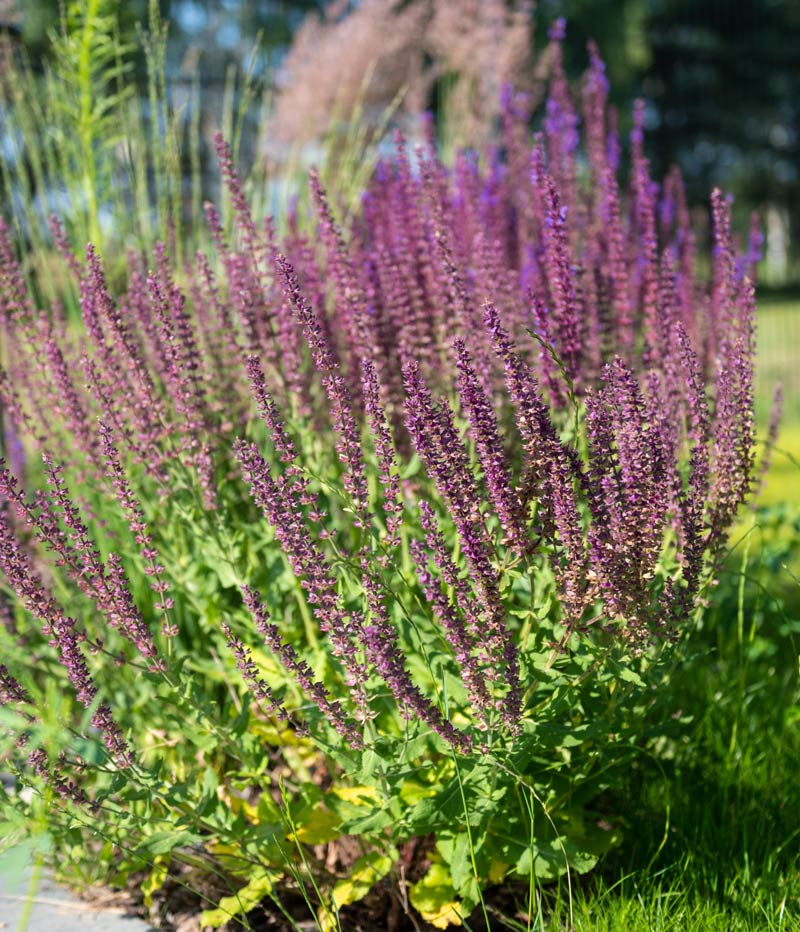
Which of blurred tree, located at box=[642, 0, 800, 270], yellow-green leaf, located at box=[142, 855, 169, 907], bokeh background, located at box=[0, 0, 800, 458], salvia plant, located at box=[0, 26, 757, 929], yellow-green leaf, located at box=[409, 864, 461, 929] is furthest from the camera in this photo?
blurred tree, located at box=[642, 0, 800, 270]

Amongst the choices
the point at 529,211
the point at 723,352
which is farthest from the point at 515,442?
the point at 529,211

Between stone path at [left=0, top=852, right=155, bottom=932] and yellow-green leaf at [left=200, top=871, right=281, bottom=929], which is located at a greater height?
yellow-green leaf at [left=200, top=871, right=281, bottom=929]

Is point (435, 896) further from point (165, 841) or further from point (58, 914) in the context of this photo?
point (58, 914)

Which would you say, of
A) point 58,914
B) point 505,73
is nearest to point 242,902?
point 58,914

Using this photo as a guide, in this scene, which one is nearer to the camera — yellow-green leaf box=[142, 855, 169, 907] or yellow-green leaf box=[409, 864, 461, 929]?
yellow-green leaf box=[409, 864, 461, 929]

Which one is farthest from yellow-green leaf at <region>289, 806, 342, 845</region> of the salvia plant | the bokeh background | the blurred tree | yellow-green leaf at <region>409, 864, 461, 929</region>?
the blurred tree

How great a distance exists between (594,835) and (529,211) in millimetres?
1840

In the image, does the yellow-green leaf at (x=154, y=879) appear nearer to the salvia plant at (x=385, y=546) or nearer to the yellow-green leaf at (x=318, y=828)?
the salvia plant at (x=385, y=546)

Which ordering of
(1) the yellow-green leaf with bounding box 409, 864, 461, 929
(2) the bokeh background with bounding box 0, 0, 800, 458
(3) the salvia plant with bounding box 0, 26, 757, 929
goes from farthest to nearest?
(2) the bokeh background with bounding box 0, 0, 800, 458
(1) the yellow-green leaf with bounding box 409, 864, 461, 929
(3) the salvia plant with bounding box 0, 26, 757, 929

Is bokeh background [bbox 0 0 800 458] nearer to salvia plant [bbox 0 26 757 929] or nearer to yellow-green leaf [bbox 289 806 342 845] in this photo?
salvia plant [bbox 0 26 757 929]

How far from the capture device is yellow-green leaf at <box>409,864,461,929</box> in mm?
2049

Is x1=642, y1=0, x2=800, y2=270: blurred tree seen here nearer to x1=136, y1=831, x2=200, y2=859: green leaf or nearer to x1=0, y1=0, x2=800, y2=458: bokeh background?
x1=0, y1=0, x2=800, y2=458: bokeh background

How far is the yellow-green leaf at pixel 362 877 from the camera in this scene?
2.05 meters

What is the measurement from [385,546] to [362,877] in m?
0.85
